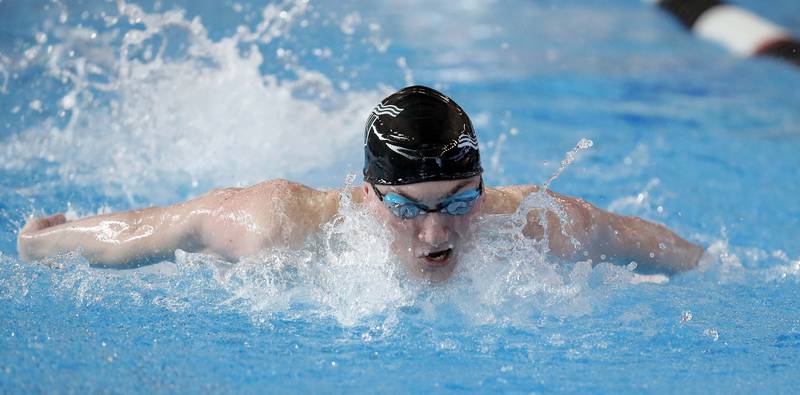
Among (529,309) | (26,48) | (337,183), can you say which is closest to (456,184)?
(529,309)

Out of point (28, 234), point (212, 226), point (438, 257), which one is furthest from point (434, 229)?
point (28, 234)

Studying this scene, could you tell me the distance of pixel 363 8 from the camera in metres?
7.84

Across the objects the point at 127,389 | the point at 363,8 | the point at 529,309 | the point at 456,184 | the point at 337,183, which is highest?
the point at 456,184

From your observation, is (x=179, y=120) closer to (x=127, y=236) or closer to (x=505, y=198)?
(x=127, y=236)

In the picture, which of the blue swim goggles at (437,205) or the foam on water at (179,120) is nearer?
the blue swim goggles at (437,205)

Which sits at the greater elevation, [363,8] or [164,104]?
[164,104]

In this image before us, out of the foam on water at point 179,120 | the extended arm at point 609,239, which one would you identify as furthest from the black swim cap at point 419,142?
the foam on water at point 179,120

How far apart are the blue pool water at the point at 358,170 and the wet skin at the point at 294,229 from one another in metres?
0.06

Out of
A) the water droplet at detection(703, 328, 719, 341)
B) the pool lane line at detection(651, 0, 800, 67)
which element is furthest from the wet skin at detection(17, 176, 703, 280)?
the pool lane line at detection(651, 0, 800, 67)

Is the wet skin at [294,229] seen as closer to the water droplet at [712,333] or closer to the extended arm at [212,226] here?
the extended arm at [212,226]

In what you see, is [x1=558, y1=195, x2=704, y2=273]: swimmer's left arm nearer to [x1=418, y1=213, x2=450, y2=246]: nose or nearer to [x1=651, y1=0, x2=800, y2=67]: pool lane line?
[x1=418, y1=213, x2=450, y2=246]: nose

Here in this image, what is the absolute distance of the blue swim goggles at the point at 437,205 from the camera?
2527mm

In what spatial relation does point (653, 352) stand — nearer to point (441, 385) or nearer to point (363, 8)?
point (441, 385)

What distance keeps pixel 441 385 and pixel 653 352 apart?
642 mm
